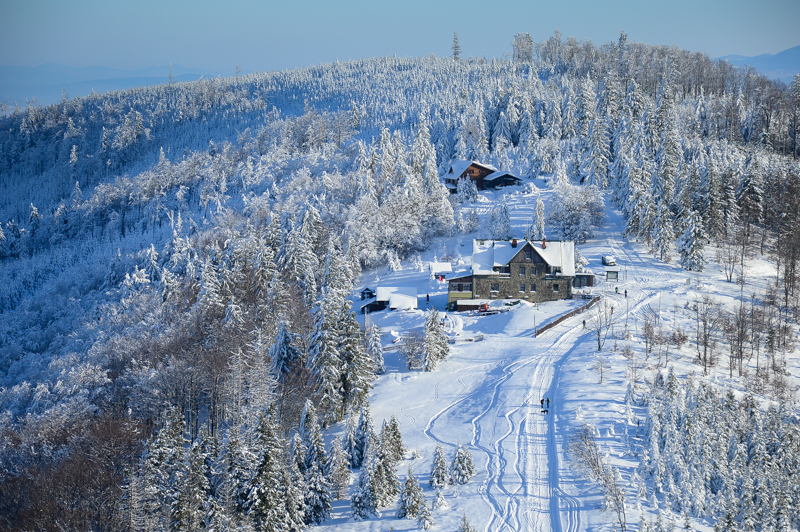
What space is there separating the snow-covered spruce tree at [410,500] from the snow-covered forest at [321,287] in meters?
0.17

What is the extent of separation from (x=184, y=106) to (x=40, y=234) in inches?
2856

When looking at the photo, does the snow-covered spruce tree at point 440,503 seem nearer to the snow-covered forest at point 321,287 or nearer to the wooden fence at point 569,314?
the snow-covered forest at point 321,287

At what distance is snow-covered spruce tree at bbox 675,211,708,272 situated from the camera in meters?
57.9

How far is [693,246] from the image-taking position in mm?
57969

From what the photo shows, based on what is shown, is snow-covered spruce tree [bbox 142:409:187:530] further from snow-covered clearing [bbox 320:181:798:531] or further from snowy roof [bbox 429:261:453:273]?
snowy roof [bbox 429:261:453:273]

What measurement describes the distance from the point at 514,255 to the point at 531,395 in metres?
21.0

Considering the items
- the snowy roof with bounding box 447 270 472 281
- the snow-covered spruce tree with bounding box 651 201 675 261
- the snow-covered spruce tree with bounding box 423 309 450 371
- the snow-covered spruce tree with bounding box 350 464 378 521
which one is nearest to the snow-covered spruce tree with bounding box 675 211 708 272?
the snow-covered spruce tree with bounding box 651 201 675 261

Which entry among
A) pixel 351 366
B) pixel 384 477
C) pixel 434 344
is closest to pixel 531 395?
pixel 434 344

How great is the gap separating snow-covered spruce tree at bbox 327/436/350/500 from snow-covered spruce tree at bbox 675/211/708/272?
43494mm

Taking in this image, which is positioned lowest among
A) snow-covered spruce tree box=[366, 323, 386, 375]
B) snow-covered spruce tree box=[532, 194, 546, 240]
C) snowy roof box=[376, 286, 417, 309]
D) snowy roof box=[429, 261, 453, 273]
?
snow-covered spruce tree box=[366, 323, 386, 375]

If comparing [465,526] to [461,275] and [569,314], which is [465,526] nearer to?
[569,314]

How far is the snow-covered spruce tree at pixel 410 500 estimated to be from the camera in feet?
87.7

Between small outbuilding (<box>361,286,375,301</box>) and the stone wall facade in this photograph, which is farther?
small outbuilding (<box>361,286,375,301</box>)

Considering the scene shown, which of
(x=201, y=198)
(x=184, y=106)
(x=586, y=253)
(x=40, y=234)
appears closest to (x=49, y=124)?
(x=184, y=106)
